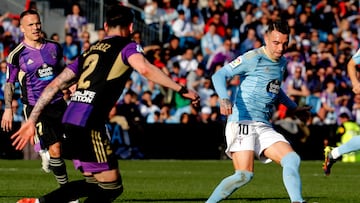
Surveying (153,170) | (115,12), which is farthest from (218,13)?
(115,12)

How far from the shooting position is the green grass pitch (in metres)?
14.8

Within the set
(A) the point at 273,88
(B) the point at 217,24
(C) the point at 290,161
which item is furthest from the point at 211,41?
(C) the point at 290,161

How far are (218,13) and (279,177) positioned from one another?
11996 millimetres

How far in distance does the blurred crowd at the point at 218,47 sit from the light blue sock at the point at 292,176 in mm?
14585

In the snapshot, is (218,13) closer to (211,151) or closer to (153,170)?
(211,151)

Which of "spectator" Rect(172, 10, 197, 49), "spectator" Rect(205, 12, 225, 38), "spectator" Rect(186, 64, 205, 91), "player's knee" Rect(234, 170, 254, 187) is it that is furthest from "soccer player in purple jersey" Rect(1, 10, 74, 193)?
"spectator" Rect(205, 12, 225, 38)

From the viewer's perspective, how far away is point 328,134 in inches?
1045

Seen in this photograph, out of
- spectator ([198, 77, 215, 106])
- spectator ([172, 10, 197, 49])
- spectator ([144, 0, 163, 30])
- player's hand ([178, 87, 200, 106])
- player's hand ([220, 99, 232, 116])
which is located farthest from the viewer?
spectator ([144, 0, 163, 30])

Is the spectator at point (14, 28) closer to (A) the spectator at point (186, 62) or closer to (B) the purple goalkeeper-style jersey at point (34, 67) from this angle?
(A) the spectator at point (186, 62)

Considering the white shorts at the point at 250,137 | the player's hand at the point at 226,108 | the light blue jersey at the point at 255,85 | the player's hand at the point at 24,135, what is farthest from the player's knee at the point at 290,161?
the player's hand at the point at 24,135

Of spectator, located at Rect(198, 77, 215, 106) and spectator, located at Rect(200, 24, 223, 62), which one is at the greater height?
spectator, located at Rect(200, 24, 223, 62)

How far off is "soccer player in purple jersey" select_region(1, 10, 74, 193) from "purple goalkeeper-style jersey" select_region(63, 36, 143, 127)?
4665 millimetres

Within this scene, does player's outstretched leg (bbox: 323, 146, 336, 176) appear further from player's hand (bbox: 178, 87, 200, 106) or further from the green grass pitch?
player's hand (bbox: 178, 87, 200, 106)

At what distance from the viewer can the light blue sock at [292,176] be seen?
437 inches
